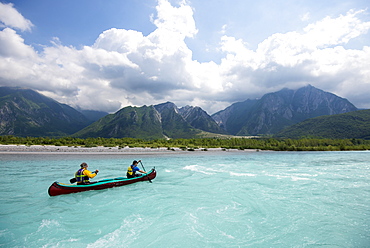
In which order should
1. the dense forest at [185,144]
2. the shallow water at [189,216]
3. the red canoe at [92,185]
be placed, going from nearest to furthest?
the shallow water at [189,216] → the red canoe at [92,185] → the dense forest at [185,144]

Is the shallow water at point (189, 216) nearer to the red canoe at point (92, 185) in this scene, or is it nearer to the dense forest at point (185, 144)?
the red canoe at point (92, 185)

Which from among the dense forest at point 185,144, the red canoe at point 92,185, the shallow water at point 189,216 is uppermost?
the dense forest at point 185,144

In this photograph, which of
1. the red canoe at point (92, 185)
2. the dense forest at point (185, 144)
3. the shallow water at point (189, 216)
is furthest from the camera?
the dense forest at point (185, 144)

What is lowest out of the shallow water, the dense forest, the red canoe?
the shallow water

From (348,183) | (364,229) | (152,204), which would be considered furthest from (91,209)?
(348,183)

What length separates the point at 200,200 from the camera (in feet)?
56.9

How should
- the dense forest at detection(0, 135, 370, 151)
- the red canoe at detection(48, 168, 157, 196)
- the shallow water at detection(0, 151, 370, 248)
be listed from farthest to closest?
the dense forest at detection(0, 135, 370, 151) → the red canoe at detection(48, 168, 157, 196) → the shallow water at detection(0, 151, 370, 248)

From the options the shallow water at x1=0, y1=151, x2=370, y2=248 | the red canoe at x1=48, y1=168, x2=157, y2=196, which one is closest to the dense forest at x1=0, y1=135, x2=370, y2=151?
the red canoe at x1=48, y1=168, x2=157, y2=196

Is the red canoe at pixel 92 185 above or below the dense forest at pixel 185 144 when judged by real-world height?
below

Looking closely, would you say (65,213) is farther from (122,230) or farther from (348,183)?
(348,183)

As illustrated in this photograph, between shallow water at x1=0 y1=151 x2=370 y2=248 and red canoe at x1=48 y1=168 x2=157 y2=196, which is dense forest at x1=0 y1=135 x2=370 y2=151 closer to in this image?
red canoe at x1=48 y1=168 x2=157 y2=196

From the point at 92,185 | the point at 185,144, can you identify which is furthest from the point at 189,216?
the point at 185,144

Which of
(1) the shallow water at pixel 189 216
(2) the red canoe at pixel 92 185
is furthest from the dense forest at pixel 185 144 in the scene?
(1) the shallow water at pixel 189 216

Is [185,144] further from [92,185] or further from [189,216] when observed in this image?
[189,216]
